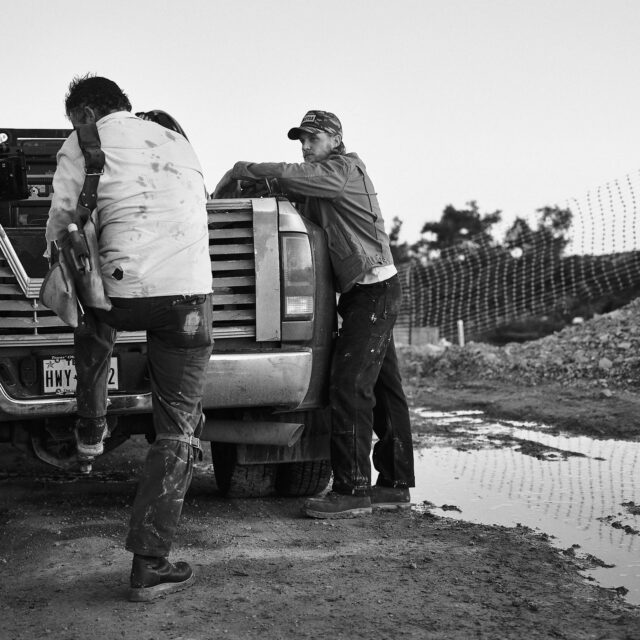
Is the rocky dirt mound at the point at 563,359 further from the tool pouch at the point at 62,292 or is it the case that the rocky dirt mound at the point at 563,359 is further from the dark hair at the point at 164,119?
the tool pouch at the point at 62,292

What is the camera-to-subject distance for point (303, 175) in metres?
5.23

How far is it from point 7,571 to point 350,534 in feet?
5.45

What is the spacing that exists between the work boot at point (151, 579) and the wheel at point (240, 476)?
1.73m

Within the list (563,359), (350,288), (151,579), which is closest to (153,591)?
(151,579)

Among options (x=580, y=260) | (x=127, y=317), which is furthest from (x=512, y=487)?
(x=580, y=260)

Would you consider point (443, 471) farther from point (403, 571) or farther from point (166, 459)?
point (166, 459)

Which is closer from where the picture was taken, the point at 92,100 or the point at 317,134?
the point at 92,100

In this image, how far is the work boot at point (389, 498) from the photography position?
5453 millimetres

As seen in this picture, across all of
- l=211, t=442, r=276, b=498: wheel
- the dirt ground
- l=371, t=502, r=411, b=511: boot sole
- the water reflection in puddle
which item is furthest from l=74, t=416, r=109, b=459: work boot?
the water reflection in puddle

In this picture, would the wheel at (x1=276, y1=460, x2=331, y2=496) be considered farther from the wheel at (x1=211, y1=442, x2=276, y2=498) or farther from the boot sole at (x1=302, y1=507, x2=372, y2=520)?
the boot sole at (x1=302, y1=507, x2=372, y2=520)

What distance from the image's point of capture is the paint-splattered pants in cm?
370

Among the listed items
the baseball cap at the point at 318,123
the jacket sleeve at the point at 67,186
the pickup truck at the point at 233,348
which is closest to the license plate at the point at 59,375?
the pickup truck at the point at 233,348

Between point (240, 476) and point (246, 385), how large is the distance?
0.98 m

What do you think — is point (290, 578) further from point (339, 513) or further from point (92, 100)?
point (92, 100)
